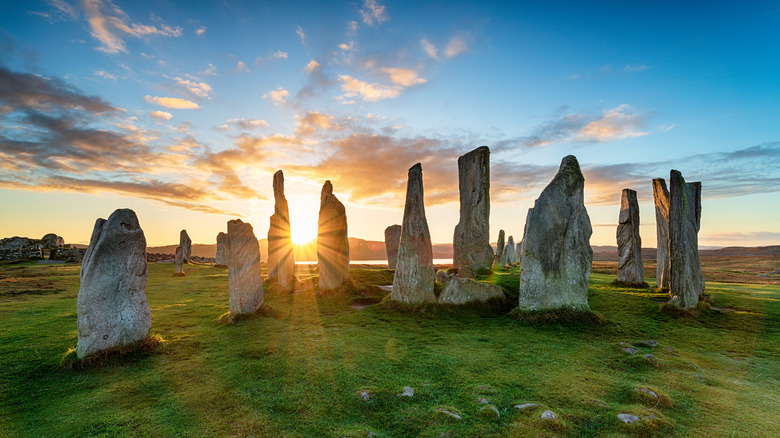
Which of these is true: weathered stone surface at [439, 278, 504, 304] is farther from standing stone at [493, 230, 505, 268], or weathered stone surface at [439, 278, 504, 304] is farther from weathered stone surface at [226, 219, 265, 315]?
standing stone at [493, 230, 505, 268]

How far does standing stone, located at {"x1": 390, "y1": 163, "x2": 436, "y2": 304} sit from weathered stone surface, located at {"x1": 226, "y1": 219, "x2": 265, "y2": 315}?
16.0 feet

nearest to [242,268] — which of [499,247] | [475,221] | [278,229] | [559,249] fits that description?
[278,229]

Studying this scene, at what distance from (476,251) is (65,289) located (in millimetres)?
22559

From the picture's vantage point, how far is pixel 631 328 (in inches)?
398

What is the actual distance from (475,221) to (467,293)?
7.63m

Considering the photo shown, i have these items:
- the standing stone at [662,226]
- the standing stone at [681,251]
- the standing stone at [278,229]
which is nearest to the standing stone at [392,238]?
the standing stone at [278,229]

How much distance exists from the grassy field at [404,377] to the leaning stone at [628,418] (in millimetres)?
78

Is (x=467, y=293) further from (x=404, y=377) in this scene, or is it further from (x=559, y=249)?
(x=404, y=377)

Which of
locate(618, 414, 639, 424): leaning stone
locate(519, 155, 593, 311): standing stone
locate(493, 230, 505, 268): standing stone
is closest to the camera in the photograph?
locate(618, 414, 639, 424): leaning stone

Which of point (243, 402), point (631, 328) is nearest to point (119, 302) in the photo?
point (243, 402)

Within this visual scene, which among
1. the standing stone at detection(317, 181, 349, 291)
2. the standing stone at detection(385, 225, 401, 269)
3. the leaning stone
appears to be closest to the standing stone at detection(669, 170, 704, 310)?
the leaning stone

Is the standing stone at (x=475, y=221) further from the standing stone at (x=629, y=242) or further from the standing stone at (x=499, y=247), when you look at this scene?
the standing stone at (x=499, y=247)

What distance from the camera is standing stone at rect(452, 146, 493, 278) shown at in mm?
18875

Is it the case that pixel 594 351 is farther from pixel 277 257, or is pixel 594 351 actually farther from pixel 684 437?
pixel 277 257
